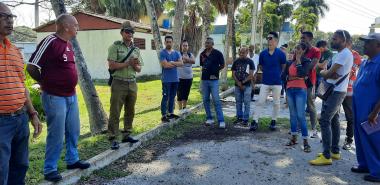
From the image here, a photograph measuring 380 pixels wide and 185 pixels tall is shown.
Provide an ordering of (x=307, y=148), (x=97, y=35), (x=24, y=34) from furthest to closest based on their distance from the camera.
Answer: (x=97, y=35) → (x=24, y=34) → (x=307, y=148)

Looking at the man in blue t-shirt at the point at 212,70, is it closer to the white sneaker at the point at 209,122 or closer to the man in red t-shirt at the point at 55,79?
the white sneaker at the point at 209,122

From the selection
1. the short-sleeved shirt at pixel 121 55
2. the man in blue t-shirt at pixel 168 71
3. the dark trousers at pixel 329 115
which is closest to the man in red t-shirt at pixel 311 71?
the dark trousers at pixel 329 115

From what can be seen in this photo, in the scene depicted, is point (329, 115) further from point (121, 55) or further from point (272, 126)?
point (121, 55)

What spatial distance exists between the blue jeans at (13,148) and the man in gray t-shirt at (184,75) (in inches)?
212

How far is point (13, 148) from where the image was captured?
343 cm

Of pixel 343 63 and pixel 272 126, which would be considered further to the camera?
pixel 272 126

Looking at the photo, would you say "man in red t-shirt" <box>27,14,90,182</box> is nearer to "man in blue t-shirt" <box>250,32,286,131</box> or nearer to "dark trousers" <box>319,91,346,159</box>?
"dark trousers" <box>319,91,346,159</box>

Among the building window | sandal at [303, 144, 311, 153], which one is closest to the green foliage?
the building window

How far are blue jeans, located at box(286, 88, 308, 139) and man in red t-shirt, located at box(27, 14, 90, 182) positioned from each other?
376cm

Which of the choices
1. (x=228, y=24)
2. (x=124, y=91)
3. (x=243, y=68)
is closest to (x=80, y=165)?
(x=124, y=91)

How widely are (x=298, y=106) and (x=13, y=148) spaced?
4.55 metres

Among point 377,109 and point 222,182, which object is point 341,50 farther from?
point 222,182

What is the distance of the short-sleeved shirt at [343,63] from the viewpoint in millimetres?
5133

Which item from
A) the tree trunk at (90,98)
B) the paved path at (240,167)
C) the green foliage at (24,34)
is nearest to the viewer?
the paved path at (240,167)
